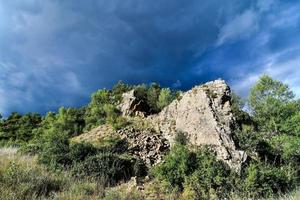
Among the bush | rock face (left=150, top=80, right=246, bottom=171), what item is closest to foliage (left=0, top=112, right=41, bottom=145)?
rock face (left=150, top=80, right=246, bottom=171)

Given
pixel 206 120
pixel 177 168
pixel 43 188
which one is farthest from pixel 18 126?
pixel 43 188

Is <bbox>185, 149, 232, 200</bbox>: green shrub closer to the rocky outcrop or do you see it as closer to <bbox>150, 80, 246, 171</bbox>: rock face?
<bbox>150, 80, 246, 171</bbox>: rock face

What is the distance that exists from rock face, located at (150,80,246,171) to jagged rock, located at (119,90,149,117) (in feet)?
7.60

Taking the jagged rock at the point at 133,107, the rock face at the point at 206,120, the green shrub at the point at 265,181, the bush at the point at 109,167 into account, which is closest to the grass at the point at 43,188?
the bush at the point at 109,167

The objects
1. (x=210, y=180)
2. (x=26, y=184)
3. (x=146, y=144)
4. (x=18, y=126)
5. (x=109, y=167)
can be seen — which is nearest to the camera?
(x=26, y=184)

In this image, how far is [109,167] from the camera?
15.2 m

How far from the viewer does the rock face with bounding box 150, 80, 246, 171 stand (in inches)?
651

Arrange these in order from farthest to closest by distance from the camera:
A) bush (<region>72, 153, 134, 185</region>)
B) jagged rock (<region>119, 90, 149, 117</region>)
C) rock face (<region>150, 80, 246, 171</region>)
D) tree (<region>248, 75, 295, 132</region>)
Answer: tree (<region>248, 75, 295, 132</region>)
jagged rock (<region>119, 90, 149, 117</region>)
rock face (<region>150, 80, 246, 171</region>)
bush (<region>72, 153, 134, 185</region>)

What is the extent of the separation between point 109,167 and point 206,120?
5.75m

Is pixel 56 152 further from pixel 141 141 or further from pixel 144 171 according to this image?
pixel 141 141

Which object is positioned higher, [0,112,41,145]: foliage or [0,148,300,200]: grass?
[0,112,41,145]: foliage

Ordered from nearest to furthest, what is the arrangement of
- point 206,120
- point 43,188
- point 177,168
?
point 43,188 → point 177,168 → point 206,120

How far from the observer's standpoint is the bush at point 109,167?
520 inches

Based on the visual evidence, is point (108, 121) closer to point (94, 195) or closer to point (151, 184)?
point (151, 184)
